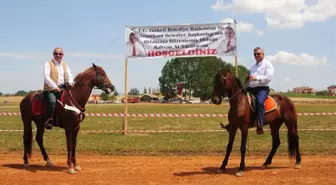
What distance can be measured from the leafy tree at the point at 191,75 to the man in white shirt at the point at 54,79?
8882 centimetres

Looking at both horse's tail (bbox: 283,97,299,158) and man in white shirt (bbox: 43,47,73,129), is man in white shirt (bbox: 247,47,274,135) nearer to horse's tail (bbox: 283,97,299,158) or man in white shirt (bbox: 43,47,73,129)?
horse's tail (bbox: 283,97,299,158)

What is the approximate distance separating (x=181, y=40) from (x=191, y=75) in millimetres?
89578

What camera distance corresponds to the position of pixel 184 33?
17.0 m

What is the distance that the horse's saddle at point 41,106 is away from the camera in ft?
29.5

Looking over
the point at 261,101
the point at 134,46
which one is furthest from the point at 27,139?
the point at 134,46

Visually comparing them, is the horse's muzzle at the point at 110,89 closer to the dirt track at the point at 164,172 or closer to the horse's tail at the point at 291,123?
the dirt track at the point at 164,172

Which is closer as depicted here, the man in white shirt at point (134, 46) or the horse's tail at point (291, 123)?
the horse's tail at point (291, 123)

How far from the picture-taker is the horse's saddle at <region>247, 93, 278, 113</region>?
8.96 metres

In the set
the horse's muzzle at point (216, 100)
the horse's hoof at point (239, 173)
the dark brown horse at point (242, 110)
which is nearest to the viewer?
the horse's hoof at point (239, 173)

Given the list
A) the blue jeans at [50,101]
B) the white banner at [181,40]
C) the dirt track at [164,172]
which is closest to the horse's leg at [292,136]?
the dirt track at [164,172]

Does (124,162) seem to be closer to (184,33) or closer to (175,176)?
(175,176)

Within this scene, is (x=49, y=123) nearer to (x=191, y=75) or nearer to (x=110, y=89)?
(x=110, y=89)

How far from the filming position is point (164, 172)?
8.66 meters

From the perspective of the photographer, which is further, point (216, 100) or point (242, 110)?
point (242, 110)
